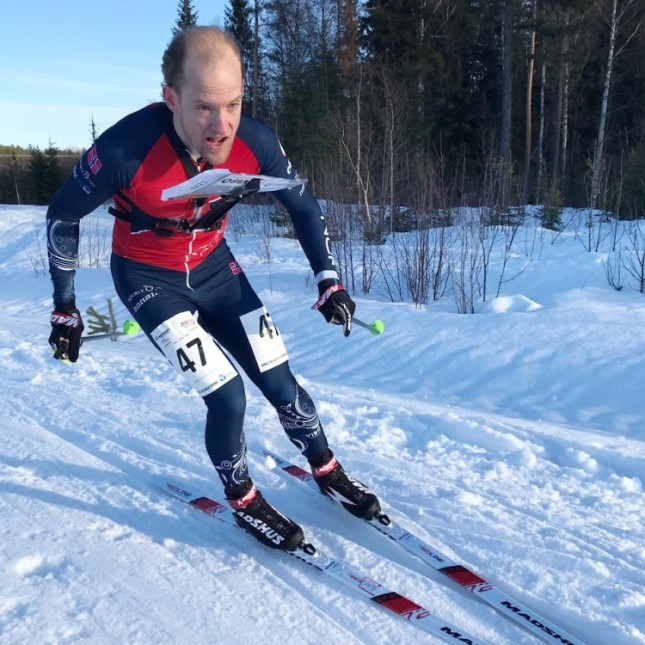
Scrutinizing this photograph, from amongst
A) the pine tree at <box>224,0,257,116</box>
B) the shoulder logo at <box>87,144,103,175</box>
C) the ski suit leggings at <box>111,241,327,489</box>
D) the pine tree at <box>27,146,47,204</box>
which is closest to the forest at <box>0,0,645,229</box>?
the pine tree at <box>224,0,257,116</box>

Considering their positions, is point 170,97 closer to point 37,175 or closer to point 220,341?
point 220,341

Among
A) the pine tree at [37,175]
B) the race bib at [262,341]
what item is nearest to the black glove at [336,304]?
the race bib at [262,341]

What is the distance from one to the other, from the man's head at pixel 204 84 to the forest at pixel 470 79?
433 inches

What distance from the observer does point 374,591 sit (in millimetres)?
2299

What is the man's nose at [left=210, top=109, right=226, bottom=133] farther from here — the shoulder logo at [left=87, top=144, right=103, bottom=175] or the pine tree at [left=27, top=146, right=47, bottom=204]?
the pine tree at [left=27, top=146, right=47, bottom=204]

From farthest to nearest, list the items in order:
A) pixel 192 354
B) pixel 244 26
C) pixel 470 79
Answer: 1. pixel 244 26
2. pixel 470 79
3. pixel 192 354

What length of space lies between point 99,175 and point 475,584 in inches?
80.2

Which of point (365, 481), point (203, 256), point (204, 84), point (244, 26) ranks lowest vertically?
point (365, 481)

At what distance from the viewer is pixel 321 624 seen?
6.96 feet

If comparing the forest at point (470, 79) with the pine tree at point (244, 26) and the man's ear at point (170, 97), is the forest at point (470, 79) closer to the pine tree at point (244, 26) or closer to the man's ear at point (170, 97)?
the pine tree at point (244, 26)

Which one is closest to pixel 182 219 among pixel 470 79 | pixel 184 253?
pixel 184 253

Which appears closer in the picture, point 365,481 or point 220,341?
point 220,341

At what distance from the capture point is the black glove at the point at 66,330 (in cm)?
265

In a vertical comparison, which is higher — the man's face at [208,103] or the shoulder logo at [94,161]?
the man's face at [208,103]
